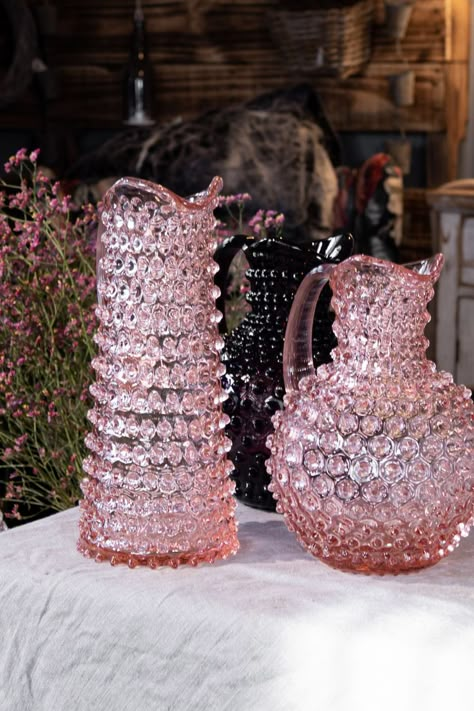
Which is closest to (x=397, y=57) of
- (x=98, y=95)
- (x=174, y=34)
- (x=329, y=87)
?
(x=329, y=87)

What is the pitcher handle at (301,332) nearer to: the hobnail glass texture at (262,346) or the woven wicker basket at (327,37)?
the hobnail glass texture at (262,346)

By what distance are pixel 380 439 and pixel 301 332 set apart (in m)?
0.10

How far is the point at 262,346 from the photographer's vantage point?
776 millimetres

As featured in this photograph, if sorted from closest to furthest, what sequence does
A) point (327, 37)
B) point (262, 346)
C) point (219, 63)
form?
point (262, 346) → point (327, 37) → point (219, 63)

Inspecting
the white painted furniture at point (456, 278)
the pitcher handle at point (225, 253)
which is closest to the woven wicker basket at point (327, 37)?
the white painted furniture at point (456, 278)

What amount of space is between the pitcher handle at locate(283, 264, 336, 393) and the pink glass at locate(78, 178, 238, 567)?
5 centimetres

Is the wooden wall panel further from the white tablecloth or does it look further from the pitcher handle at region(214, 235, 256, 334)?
the white tablecloth

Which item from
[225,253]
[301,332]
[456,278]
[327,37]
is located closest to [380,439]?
[301,332]

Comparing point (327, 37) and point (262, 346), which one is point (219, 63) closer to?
point (327, 37)

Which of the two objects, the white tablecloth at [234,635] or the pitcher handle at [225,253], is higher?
the pitcher handle at [225,253]

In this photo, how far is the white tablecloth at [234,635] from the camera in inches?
22.9

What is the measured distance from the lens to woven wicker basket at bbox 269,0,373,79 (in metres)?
3.48

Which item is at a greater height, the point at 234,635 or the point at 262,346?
the point at 262,346

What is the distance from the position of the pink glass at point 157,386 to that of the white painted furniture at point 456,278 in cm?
223
